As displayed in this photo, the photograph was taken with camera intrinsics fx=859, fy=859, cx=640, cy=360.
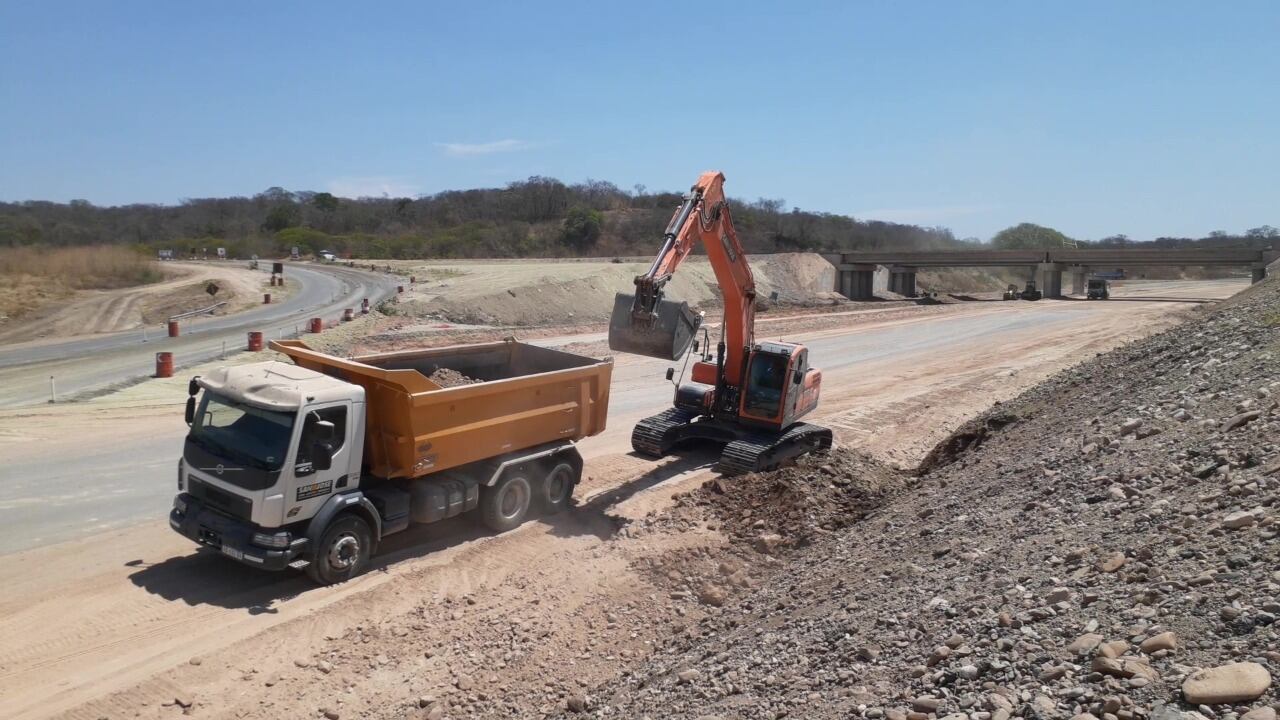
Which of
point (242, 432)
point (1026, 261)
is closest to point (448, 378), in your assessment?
point (242, 432)

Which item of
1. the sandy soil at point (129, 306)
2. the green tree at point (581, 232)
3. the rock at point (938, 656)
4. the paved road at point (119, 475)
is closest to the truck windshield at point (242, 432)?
the paved road at point (119, 475)

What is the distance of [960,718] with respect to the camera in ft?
14.8

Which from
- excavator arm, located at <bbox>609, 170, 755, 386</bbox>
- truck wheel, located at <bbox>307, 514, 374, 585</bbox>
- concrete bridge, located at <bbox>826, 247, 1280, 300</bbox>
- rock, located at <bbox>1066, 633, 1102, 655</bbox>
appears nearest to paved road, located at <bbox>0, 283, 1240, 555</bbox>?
excavator arm, located at <bbox>609, 170, 755, 386</bbox>

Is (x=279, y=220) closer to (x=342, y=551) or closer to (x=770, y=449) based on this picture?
(x=770, y=449)

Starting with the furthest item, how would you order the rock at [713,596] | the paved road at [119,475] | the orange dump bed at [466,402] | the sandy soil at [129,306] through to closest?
the sandy soil at [129,306]
the paved road at [119,475]
the orange dump bed at [466,402]
the rock at [713,596]

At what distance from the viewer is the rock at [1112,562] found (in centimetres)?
589

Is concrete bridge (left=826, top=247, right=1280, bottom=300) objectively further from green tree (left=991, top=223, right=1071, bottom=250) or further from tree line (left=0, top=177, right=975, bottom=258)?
green tree (left=991, top=223, right=1071, bottom=250)

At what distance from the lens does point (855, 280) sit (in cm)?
6694

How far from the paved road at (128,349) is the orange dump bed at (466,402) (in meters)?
12.7

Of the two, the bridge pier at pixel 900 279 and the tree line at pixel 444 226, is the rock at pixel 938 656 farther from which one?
the tree line at pixel 444 226

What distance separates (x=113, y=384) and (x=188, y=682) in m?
17.1

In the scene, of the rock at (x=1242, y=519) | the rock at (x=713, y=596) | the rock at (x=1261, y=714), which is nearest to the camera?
the rock at (x=1261, y=714)

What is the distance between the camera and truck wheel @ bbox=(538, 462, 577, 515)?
Answer: 11.3 m

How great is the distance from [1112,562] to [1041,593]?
60cm
